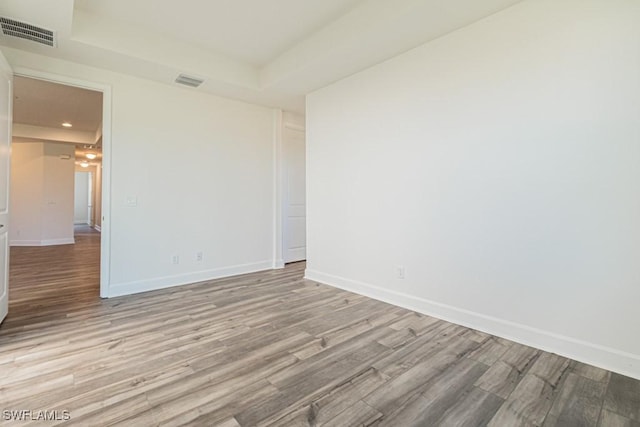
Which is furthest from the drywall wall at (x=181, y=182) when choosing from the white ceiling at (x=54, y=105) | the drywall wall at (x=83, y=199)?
the drywall wall at (x=83, y=199)

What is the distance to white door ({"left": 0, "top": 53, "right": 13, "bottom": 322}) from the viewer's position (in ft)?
8.30

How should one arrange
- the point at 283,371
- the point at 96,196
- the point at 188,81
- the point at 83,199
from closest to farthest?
the point at 283,371 < the point at 188,81 < the point at 96,196 < the point at 83,199

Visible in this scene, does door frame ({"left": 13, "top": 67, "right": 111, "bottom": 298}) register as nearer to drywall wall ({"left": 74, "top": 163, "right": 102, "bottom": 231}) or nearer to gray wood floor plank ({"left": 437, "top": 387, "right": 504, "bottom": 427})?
gray wood floor plank ({"left": 437, "top": 387, "right": 504, "bottom": 427})

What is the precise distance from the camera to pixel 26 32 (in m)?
2.61

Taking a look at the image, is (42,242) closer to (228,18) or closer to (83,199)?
(228,18)

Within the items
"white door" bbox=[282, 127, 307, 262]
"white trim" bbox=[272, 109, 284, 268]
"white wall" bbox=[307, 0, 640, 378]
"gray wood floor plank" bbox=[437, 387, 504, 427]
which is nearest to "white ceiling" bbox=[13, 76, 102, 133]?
"white trim" bbox=[272, 109, 284, 268]

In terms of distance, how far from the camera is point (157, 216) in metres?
3.85

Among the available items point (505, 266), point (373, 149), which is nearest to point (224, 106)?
point (373, 149)

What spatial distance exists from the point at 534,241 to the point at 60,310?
442 cm

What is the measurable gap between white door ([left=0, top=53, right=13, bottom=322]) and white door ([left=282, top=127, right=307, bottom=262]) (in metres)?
3.24

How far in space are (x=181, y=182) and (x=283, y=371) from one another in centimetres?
299

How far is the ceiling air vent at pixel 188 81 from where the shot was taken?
12.0 feet

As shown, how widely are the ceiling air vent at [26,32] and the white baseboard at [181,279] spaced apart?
8.39ft

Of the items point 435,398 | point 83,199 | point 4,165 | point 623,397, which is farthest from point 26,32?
point 83,199
